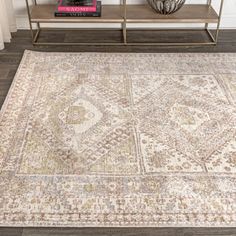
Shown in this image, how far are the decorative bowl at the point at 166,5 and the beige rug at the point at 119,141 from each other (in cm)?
33

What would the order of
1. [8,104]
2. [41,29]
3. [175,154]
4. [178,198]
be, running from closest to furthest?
[178,198], [175,154], [8,104], [41,29]

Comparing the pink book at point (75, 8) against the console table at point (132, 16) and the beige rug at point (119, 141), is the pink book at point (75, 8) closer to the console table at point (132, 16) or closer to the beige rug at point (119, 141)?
the console table at point (132, 16)

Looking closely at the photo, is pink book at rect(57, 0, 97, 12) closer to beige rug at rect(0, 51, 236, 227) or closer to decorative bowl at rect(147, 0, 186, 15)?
beige rug at rect(0, 51, 236, 227)

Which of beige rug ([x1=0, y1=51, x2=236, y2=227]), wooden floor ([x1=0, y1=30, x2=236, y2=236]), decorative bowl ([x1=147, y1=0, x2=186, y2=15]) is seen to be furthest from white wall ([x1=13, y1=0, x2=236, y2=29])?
beige rug ([x1=0, y1=51, x2=236, y2=227])

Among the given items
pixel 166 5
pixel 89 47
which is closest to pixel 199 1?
pixel 166 5

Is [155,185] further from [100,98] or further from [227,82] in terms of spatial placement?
[227,82]

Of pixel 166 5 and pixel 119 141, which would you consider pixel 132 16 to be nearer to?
pixel 166 5

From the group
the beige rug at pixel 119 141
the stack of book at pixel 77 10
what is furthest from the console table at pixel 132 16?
the beige rug at pixel 119 141

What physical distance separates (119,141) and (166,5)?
49.4 inches

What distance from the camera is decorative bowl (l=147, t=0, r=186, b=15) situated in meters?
2.70

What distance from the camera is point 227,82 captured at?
8.06 feet

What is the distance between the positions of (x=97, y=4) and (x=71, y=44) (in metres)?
0.37

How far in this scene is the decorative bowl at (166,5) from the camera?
106 inches

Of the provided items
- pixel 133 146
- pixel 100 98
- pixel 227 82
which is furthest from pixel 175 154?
pixel 227 82
